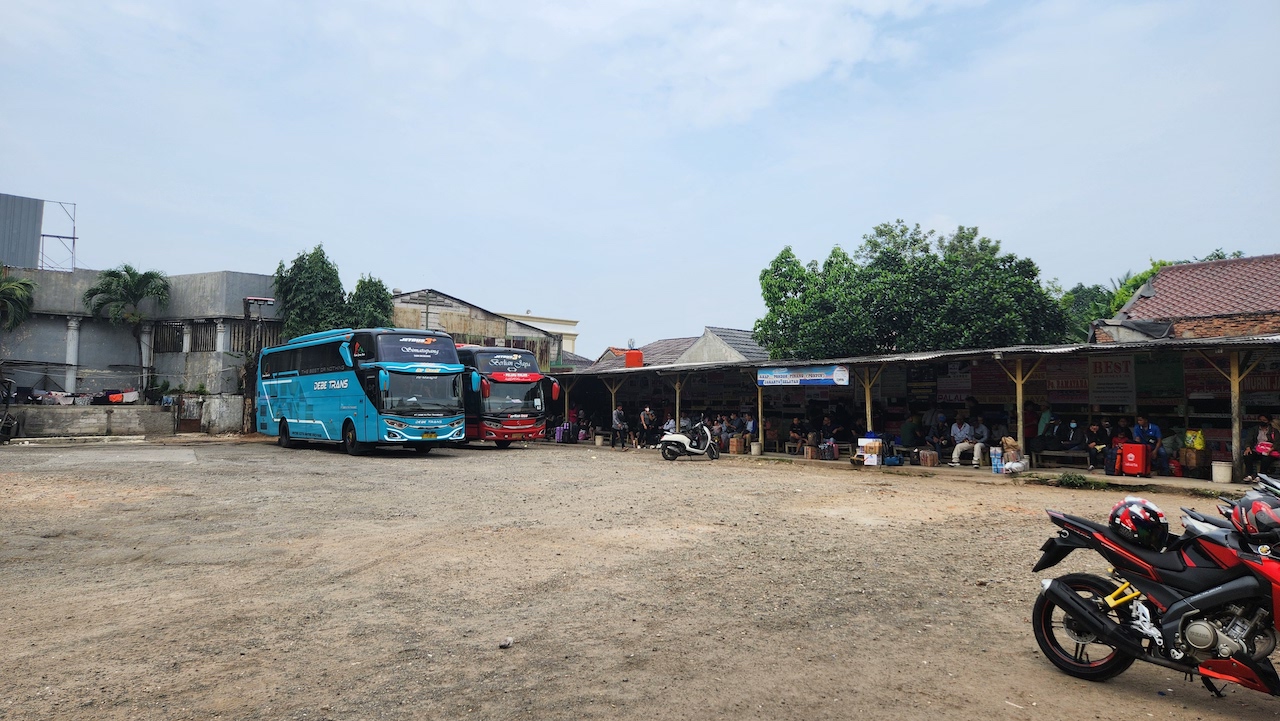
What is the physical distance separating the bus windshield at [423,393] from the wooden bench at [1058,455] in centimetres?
1313

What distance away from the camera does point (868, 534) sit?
27.3 ft

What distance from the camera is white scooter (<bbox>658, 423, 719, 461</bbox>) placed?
20.2 metres

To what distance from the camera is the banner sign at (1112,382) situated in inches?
590

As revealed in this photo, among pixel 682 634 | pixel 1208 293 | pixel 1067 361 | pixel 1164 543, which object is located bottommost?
pixel 682 634

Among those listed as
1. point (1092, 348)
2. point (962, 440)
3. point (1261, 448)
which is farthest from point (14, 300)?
point (1261, 448)

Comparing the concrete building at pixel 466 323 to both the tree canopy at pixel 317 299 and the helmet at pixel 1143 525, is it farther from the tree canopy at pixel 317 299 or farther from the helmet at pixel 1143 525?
the helmet at pixel 1143 525

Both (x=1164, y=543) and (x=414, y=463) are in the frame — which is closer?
(x=1164, y=543)

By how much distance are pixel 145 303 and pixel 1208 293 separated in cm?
3594

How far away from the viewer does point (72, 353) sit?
2816cm

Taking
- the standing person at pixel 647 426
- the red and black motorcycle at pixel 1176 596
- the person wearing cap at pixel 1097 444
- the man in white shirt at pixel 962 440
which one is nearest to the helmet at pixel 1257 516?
the red and black motorcycle at pixel 1176 596

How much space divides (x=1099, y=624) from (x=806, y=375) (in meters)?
14.3

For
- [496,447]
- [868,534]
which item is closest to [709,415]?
[496,447]

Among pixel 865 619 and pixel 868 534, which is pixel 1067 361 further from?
pixel 865 619

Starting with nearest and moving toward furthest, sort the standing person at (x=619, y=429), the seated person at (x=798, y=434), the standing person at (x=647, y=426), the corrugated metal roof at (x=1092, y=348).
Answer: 1. the corrugated metal roof at (x=1092, y=348)
2. the seated person at (x=798, y=434)
3. the standing person at (x=647, y=426)
4. the standing person at (x=619, y=429)
